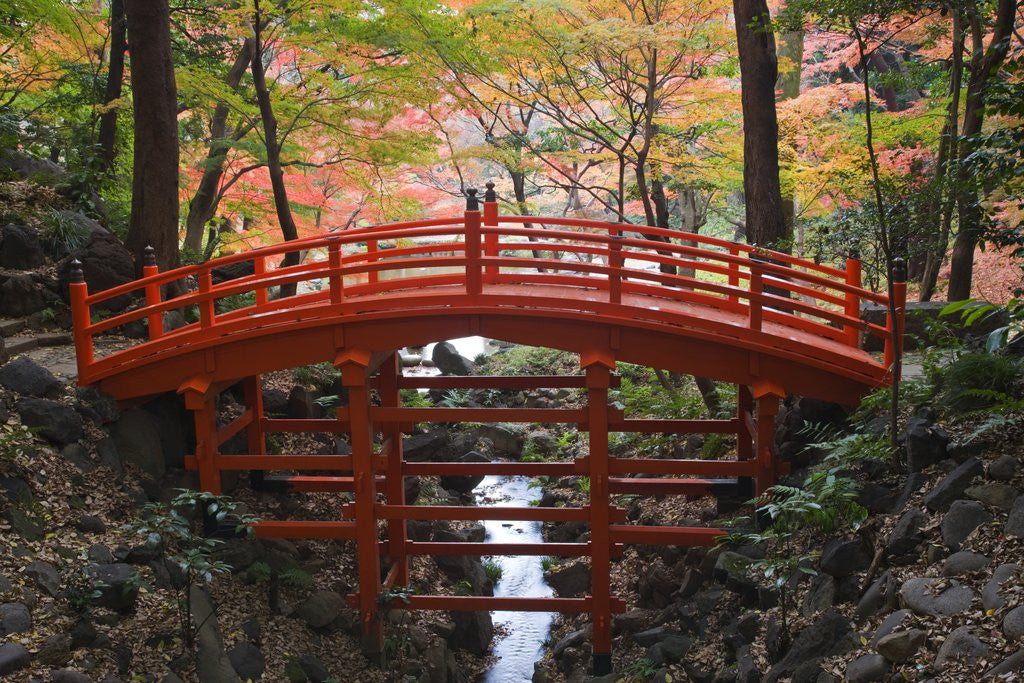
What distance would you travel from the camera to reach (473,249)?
884 centimetres

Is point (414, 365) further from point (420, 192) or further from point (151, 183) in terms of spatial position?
point (151, 183)

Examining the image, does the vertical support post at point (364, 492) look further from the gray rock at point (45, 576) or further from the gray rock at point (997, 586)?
the gray rock at point (997, 586)

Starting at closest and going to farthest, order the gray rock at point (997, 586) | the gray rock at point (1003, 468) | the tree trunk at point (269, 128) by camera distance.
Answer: the gray rock at point (997, 586) → the gray rock at point (1003, 468) → the tree trunk at point (269, 128)

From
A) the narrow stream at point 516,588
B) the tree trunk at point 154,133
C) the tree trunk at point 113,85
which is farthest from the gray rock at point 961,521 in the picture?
the tree trunk at point 113,85

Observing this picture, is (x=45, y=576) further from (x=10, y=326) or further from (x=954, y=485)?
(x=954, y=485)

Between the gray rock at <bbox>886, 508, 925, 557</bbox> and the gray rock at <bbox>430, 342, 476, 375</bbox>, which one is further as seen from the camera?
the gray rock at <bbox>430, 342, 476, 375</bbox>

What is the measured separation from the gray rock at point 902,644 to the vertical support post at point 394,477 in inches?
239

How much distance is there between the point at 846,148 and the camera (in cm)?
1484

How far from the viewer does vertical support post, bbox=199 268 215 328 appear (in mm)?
9250

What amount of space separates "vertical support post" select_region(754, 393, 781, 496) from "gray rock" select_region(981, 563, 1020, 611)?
319cm

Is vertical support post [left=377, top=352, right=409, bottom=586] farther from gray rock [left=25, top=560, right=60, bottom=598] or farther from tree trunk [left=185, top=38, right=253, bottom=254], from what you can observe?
tree trunk [left=185, top=38, right=253, bottom=254]

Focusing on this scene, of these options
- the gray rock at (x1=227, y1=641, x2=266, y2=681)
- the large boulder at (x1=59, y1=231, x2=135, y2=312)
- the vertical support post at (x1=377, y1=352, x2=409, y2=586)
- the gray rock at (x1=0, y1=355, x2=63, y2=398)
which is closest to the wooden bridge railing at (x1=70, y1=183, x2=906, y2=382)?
the gray rock at (x1=0, y1=355, x2=63, y2=398)

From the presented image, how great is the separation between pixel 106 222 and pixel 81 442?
572cm

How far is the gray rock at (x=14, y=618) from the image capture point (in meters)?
6.59
